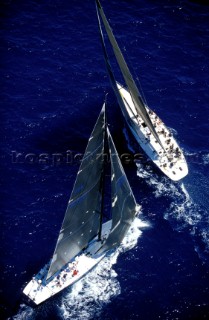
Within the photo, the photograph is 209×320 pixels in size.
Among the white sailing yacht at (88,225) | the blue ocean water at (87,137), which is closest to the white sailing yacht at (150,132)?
the blue ocean water at (87,137)

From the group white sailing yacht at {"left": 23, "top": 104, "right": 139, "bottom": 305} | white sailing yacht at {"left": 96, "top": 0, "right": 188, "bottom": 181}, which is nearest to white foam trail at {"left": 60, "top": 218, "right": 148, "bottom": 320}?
white sailing yacht at {"left": 23, "top": 104, "right": 139, "bottom": 305}

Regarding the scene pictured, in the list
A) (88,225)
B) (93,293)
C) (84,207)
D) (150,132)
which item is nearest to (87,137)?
(150,132)

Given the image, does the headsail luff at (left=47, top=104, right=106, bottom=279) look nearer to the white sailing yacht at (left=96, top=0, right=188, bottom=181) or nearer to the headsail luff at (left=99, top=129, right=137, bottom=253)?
the headsail luff at (left=99, top=129, right=137, bottom=253)

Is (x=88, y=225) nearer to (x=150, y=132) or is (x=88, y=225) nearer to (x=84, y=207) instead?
(x=84, y=207)

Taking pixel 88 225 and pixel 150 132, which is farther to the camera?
pixel 150 132

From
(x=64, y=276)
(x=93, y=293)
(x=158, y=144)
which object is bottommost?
(x=93, y=293)

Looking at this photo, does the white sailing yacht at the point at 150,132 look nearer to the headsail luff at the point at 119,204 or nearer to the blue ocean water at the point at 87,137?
the blue ocean water at the point at 87,137

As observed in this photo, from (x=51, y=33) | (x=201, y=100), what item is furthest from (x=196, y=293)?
(x=51, y=33)
